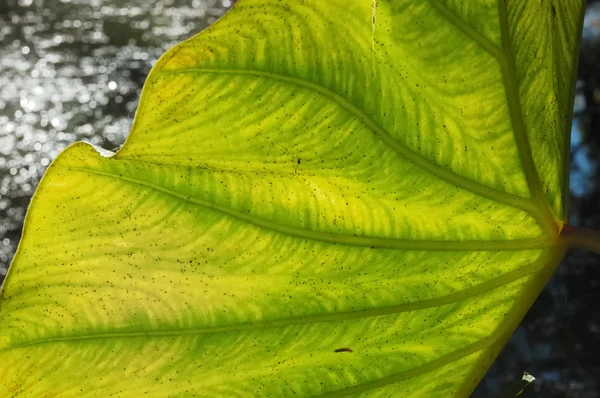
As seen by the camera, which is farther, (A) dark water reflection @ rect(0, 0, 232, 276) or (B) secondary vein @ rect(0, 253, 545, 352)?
(A) dark water reflection @ rect(0, 0, 232, 276)

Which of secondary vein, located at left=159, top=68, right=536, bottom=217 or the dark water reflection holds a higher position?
secondary vein, located at left=159, top=68, right=536, bottom=217

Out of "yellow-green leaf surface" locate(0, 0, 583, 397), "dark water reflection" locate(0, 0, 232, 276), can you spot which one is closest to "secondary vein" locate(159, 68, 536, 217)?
"yellow-green leaf surface" locate(0, 0, 583, 397)

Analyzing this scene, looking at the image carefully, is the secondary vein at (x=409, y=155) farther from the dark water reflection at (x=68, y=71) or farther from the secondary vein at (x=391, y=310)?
the dark water reflection at (x=68, y=71)

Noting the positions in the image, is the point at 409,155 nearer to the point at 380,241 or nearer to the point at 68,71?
the point at 380,241

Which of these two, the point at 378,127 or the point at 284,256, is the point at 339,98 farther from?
the point at 284,256

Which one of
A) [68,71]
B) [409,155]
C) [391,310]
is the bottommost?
[68,71]

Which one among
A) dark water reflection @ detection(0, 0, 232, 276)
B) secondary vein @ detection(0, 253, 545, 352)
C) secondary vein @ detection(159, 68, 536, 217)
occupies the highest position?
secondary vein @ detection(159, 68, 536, 217)

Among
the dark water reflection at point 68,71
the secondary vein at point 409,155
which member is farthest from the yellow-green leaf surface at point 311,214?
the dark water reflection at point 68,71

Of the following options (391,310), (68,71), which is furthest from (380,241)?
(68,71)

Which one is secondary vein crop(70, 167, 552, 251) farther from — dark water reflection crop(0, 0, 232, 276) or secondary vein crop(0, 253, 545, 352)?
dark water reflection crop(0, 0, 232, 276)
